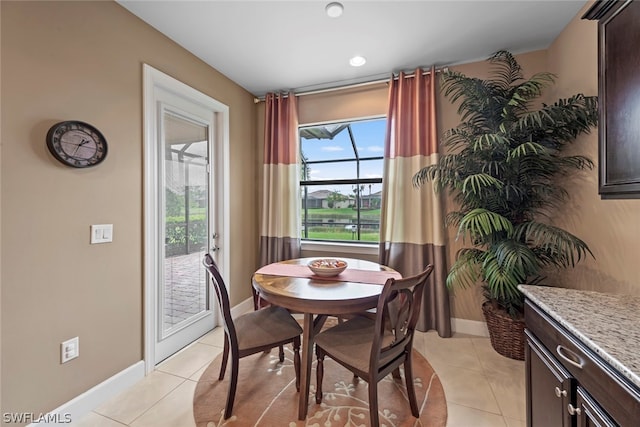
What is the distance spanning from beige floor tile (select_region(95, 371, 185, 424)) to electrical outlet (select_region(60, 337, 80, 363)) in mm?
401

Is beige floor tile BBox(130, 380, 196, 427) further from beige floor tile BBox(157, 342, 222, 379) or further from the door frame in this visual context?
the door frame

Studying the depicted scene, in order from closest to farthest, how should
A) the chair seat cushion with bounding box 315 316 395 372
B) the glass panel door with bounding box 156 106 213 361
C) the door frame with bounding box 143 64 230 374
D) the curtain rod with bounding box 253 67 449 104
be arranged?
the chair seat cushion with bounding box 315 316 395 372, the door frame with bounding box 143 64 230 374, the glass panel door with bounding box 156 106 213 361, the curtain rod with bounding box 253 67 449 104

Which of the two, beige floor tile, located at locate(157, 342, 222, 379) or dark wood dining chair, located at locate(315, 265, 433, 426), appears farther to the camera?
beige floor tile, located at locate(157, 342, 222, 379)

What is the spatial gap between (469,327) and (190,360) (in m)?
2.63

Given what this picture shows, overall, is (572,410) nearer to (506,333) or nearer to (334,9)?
(506,333)

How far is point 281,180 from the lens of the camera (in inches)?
127

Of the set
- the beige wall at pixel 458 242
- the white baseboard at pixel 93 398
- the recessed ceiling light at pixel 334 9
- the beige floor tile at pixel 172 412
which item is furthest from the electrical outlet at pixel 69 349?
the beige wall at pixel 458 242

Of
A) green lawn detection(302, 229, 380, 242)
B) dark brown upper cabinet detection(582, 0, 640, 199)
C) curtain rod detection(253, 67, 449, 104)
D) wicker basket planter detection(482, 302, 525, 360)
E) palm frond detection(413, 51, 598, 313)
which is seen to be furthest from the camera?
green lawn detection(302, 229, 380, 242)

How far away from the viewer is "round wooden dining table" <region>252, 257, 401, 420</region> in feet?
5.00

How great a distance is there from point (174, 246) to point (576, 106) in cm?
330

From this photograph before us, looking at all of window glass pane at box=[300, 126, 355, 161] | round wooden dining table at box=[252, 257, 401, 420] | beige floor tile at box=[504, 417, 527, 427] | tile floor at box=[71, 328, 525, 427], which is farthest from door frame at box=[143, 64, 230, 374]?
beige floor tile at box=[504, 417, 527, 427]

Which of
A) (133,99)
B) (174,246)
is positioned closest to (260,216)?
(174,246)

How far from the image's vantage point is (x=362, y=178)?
3.20 m

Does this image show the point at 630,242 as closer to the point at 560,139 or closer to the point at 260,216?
the point at 560,139
